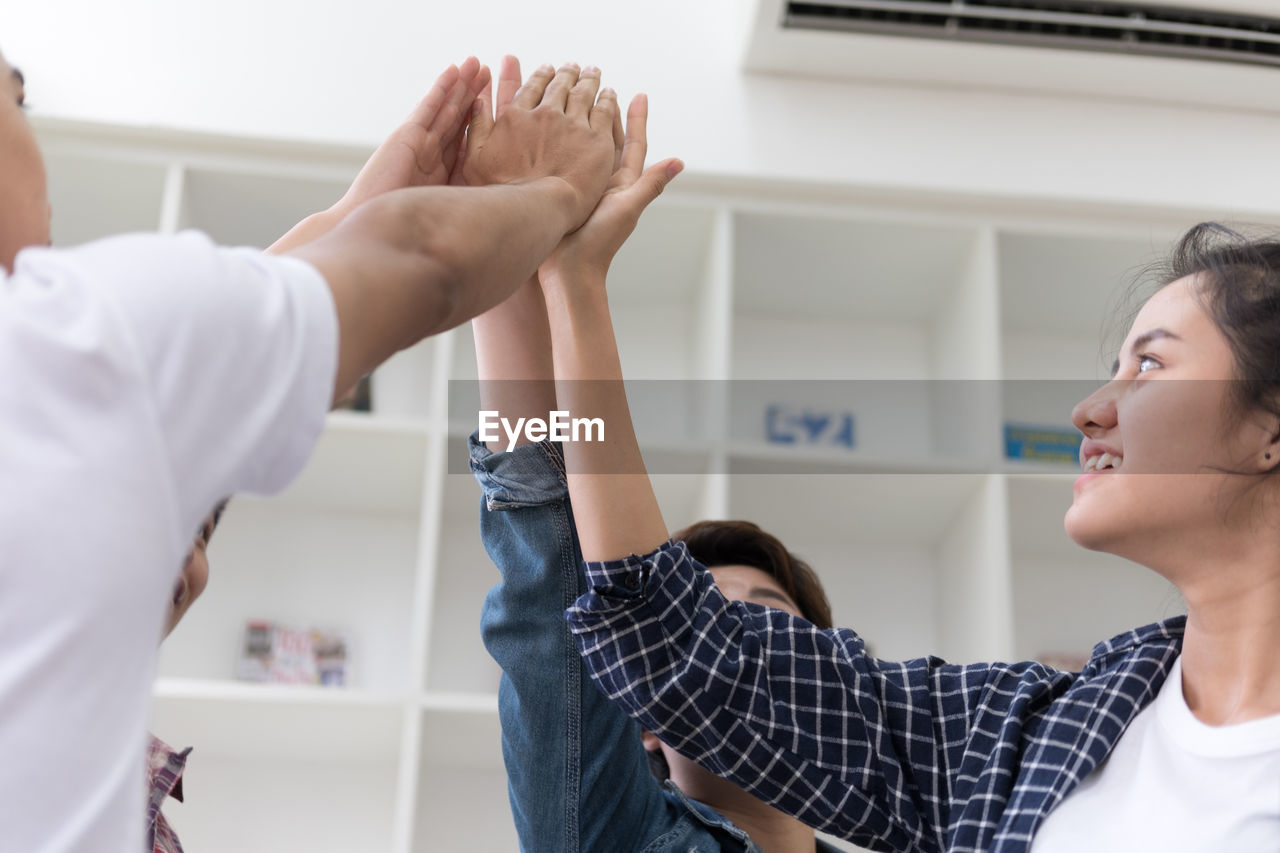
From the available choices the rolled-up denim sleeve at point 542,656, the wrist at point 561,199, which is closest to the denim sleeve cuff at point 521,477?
the rolled-up denim sleeve at point 542,656

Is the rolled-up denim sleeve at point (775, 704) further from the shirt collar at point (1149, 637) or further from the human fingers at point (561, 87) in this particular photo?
the human fingers at point (561, 87)

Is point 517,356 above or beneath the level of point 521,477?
above

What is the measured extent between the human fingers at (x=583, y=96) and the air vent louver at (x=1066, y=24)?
130 cm

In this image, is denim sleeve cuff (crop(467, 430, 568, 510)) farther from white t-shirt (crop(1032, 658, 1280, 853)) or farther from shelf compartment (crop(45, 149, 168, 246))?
shelf compartment (crop(45, 149, 168, 246))

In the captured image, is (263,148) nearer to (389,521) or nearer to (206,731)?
(389,521)

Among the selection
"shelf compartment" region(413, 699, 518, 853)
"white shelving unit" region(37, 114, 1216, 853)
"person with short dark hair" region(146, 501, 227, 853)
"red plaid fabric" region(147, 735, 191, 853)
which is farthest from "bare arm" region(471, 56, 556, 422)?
"shelf compartment" region(413, 699, 518, 853)

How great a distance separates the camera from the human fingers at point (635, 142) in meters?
1.21

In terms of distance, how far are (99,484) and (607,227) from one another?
2.25 feet

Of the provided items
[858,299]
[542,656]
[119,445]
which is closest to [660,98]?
[858,299]

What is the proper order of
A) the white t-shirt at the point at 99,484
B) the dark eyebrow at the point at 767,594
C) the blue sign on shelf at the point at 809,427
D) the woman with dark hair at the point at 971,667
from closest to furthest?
the white t-shirt at the point at 99,484, the woman with dark hair at the point at 971,667, the dark eyebrow at the point at 767,594, the blue sign on shelf at the point at 809,427

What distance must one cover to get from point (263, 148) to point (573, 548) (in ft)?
5.02

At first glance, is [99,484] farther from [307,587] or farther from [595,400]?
[307,587]

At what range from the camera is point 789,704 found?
1129 millimetres

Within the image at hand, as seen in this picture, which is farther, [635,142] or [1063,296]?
[1063,296]
